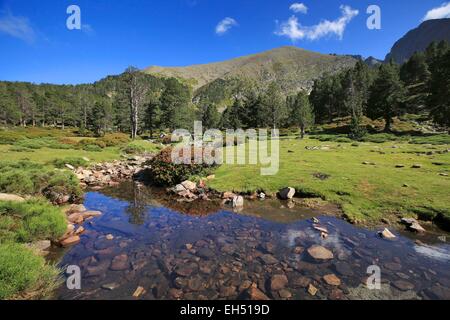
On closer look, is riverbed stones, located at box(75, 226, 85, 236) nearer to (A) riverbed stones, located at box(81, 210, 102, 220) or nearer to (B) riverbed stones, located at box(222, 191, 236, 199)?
(A) riverbed stones, located at box(81, 210, 102, 220)

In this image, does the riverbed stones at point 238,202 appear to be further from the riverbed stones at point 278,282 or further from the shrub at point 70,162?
the shrub at point 70,162

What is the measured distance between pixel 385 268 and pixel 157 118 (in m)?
72.1

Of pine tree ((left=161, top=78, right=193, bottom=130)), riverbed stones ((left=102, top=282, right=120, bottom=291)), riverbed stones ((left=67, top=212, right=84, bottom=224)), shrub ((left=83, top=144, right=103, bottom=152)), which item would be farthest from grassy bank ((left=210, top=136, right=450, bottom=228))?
pine tree ((left=161, top=78, right=193, bottom=130))

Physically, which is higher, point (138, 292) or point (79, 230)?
point (79, 230)

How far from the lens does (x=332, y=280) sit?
313 inches

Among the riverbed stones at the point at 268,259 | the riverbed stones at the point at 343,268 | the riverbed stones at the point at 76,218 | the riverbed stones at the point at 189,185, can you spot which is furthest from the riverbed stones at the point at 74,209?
the riverbed stones at the point at 343,268

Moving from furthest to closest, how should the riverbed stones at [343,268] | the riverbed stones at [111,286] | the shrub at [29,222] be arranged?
1. the shrub at [29,222]
2. the riverbed stones at [343,268]
3. the riverbed stones at [111,286]

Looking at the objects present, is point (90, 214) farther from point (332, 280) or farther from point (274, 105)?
point (274, 105)

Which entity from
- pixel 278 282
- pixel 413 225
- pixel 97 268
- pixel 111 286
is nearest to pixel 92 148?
pixel 97 268

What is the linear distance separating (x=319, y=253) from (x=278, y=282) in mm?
2599

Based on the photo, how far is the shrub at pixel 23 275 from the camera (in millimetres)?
6695

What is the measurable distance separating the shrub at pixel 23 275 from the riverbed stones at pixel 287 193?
1288cm
